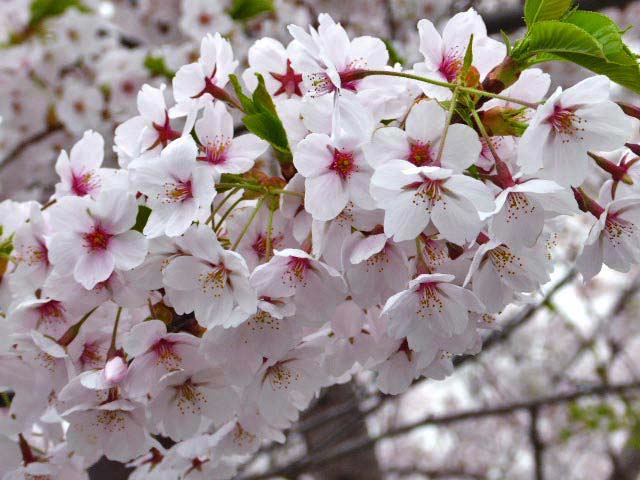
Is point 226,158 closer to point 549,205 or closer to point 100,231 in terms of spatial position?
point 100,231

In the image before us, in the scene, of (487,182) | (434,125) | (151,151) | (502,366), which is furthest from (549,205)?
(502,366)

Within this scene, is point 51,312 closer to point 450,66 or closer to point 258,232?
point 258,232

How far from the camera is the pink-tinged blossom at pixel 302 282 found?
1.24 metres

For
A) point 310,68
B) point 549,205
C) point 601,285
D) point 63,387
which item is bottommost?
point 601,285

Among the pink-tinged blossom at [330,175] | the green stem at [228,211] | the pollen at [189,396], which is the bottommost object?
the pollen at [189,396]

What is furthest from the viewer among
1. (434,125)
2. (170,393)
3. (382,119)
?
(170,393)

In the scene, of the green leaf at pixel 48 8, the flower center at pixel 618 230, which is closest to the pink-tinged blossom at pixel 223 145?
the flower center at pixel 618 230

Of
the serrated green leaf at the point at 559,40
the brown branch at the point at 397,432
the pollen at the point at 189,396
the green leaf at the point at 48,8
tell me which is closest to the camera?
the serrated green leaf at the point at 559,40

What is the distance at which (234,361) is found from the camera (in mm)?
1361

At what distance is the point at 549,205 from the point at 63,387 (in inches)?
41.0

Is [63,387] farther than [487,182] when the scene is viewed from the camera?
Yes

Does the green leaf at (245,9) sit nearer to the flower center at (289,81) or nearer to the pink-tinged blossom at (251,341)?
the flower center at (289,81)

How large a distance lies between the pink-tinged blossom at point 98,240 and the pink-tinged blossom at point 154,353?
5.2 inches

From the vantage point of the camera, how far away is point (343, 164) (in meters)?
1.24
